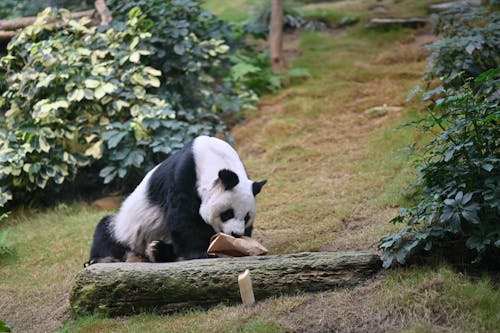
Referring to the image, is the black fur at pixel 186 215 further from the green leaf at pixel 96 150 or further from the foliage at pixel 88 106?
the green leaf at pixel 96 150

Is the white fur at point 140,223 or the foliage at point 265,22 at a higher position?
the foliage at point 265,22

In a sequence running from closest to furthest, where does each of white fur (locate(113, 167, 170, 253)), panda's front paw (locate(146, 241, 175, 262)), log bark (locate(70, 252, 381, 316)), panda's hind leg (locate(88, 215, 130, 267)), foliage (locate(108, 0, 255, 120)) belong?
log bark (locate(70, 252, 381, 316))
panda's front paw (locate(146, 241, 175, 262))
white fur (locate(113, 167, 170, 253))
panda's hind leg (locate(88, 215, 130, 267))
foliage (locate(108, 0, 255, 120))

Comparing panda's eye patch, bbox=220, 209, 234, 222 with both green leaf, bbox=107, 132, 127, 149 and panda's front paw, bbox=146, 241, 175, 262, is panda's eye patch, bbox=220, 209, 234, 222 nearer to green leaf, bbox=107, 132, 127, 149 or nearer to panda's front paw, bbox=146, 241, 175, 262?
panda's front paw, bbox=146, 241, 175, 262

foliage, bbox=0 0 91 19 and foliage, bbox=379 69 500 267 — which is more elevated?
foliage, bbox=0 0 91 19

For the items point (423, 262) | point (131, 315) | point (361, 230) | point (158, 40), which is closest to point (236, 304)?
point (131, 315)

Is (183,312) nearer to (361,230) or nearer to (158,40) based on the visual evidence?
(361,230)

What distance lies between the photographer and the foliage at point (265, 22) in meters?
13.1

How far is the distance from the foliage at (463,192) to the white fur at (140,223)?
2241 mm

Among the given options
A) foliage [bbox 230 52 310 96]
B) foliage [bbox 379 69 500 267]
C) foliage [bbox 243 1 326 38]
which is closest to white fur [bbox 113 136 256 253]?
foliage [bbox 379 69 500 267]

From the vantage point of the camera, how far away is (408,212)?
468 cm

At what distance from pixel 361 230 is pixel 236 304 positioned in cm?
198

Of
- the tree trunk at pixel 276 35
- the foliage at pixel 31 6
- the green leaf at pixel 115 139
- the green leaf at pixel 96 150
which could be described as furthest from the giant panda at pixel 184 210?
the foliage at pixel 31 6

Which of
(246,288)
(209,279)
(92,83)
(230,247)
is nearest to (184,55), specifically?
(92,83)

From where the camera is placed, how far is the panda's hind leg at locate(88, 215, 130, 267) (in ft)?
20.0
